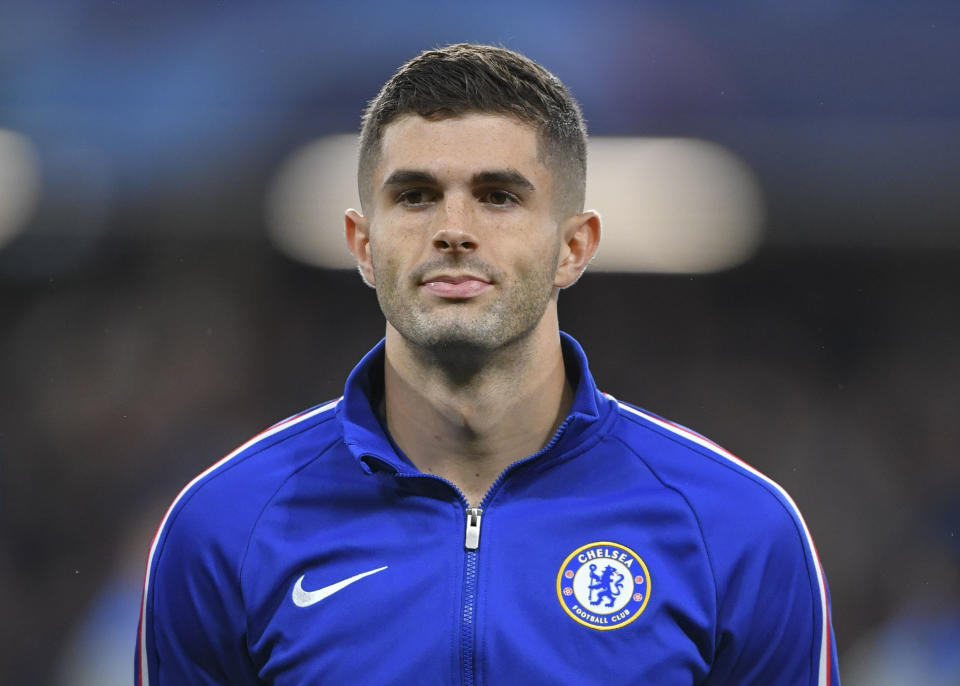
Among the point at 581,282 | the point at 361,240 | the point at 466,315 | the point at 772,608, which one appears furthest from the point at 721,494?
the point at 581,282

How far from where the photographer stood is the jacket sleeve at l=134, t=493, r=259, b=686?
1757mm

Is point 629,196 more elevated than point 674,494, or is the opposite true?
point 629,196

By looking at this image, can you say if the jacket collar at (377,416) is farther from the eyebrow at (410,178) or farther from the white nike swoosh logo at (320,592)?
the eyebrow at (410,178)

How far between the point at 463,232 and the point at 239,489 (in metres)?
0.56

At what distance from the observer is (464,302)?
1.68 m

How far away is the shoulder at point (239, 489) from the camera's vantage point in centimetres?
178

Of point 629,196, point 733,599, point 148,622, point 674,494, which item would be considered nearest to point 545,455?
point 674,494

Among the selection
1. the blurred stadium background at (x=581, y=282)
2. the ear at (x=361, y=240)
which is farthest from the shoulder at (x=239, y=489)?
the blurred stadium background at (x=581, y=282)

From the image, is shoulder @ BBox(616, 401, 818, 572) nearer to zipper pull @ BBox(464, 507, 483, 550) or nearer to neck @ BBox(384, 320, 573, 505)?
neck @ BBox(384, 320, 573, 505)

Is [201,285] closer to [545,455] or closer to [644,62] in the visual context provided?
[644,62]

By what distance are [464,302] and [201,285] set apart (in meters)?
2.60

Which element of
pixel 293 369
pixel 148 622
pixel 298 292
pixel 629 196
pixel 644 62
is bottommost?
pixel 148 622

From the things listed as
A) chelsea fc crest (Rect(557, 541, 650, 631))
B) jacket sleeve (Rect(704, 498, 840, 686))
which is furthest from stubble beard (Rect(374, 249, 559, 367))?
jacket sleeve (Rect(704, 498, 840, 686))

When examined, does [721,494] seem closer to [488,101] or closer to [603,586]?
[603,586]
